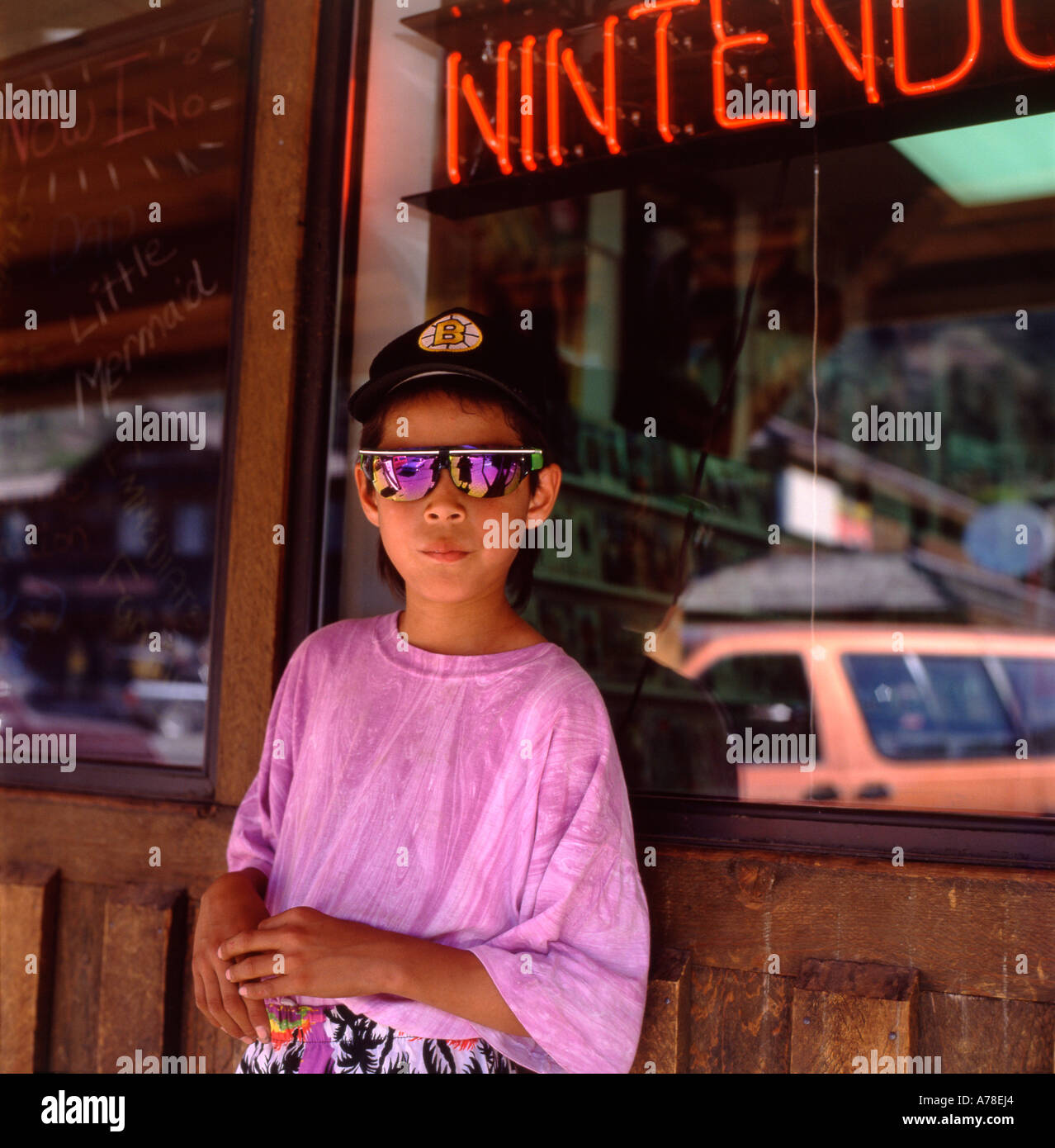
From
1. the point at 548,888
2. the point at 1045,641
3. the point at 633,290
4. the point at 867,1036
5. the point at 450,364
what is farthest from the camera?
the point at 1045,641

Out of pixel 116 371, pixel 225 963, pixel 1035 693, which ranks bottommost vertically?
pixel 225 963

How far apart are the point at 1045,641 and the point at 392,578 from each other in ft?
15.0

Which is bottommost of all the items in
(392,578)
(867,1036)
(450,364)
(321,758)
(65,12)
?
(867,1036)

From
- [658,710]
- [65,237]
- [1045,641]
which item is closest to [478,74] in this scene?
[65,237]

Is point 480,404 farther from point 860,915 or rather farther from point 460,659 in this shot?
point 860,915

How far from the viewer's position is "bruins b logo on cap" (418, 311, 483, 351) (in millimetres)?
1782

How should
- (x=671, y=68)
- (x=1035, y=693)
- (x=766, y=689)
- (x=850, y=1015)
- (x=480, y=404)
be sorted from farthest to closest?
(x=1035, y=693), (x=766, y=689), (x=671, y=68), (x=850, y=1015), (x=480, y=404)

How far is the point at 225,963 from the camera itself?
5.60 feet

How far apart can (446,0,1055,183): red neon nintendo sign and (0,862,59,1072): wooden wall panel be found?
1.92 m

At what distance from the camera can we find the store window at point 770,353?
98.7 inches

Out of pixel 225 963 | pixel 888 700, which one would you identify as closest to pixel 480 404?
pixel 225 963

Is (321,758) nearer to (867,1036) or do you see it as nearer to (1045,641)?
(867,1036)

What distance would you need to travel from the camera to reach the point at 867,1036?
187cm

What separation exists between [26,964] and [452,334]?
1872 mm
